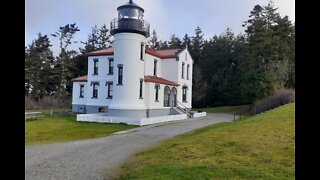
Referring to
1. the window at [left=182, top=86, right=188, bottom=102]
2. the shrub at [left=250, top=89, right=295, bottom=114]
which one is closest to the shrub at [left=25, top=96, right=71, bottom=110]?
the window at [left=182, top=86, right=188, bottom=102]

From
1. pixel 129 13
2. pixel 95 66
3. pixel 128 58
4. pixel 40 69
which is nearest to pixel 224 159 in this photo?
pixel 128 58

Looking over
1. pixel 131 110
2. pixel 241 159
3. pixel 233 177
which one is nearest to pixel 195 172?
pixel 233 177

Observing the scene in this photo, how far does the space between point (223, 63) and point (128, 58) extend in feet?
94.4

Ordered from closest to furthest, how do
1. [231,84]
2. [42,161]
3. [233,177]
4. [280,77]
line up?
[233,177]
[42,161]
[280,77]
[231,84]

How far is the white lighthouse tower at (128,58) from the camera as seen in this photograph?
898 inches

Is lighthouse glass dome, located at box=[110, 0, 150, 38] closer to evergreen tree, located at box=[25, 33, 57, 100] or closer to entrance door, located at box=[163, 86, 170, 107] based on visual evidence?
entrance door, located at box=[163, 86, 170, 107]

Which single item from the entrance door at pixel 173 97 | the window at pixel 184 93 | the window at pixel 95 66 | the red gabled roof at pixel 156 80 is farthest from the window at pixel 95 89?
the window at pixel 184 93

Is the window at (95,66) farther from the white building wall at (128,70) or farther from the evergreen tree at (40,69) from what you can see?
the evergreen tree at (40,69)

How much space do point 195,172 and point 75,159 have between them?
386cm

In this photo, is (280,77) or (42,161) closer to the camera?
(42,161)

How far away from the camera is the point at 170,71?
99.8ft

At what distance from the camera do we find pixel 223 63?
162 ft

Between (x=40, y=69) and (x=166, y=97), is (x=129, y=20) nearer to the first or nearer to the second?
(x=166, y=97)
